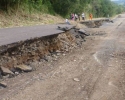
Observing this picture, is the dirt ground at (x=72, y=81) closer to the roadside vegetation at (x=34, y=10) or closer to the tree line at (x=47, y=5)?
the roadside vegetation at (x=34, y=10)

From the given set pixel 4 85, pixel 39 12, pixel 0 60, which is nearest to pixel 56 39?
pixel 0 60

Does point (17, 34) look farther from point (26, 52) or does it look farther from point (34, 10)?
point (34, 10)

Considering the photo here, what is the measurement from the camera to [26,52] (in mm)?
8586

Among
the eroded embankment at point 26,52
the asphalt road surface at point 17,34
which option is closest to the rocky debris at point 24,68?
the eroded embankment at point 26,52

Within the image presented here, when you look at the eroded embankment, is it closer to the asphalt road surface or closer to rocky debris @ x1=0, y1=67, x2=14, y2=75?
rocky debris @ x1=0, y1=67, x2=14, y2=75

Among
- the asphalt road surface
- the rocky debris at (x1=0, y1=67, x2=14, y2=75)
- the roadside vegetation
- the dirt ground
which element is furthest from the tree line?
the rocky debris at (x1=0, y1=67, x2=14, y2=75)

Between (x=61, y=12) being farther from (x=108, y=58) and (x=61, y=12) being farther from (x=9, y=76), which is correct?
(x=9, y=76)

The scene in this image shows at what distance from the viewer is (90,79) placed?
6930 millimetres

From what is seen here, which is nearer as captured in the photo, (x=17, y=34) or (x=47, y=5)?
(x=17, y=34)

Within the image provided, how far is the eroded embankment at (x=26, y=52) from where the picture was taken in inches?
293

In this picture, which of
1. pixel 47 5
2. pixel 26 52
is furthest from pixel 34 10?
pixel 26 52

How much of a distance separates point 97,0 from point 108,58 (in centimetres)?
5280

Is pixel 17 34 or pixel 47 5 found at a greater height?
pixel 47 5

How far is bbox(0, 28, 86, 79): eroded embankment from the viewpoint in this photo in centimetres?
744
